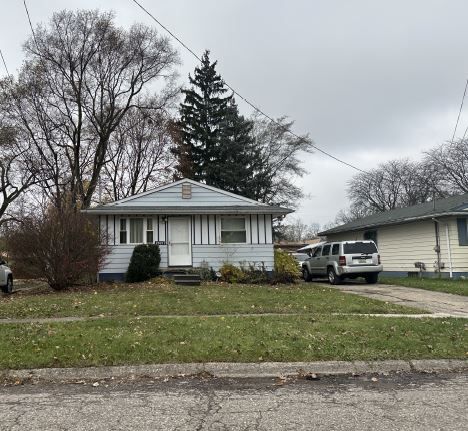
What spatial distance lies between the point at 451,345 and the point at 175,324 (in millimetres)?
4716

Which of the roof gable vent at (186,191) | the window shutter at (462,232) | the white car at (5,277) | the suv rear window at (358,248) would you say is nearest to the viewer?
the white car at (5,277)

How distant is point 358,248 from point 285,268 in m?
3.15

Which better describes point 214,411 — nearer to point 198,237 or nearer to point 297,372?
point 297,372

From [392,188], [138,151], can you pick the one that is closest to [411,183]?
[392,188]

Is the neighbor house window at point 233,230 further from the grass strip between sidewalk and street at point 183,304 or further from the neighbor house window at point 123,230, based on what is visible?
the grass strip between sidewalk and street at point 183,304

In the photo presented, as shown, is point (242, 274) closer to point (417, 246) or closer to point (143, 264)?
point (143, 264)

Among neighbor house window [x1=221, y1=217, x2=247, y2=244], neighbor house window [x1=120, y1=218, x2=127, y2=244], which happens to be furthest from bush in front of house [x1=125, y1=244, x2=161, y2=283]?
neighbor house window [x1=221, y1=217, x2=247, y2=244]

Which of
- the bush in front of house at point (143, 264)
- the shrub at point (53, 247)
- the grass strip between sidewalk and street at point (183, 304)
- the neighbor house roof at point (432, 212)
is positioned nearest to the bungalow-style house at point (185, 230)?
the bush in front of house at point (143, 264)

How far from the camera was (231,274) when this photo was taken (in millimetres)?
19922

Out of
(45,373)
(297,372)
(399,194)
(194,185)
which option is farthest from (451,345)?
(399,194)

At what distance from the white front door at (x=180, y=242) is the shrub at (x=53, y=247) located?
5043 millimetres

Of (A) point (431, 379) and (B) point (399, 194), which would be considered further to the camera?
(B) point (399, 194)

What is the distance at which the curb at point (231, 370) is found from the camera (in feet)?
21.2

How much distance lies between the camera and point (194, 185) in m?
22.0
